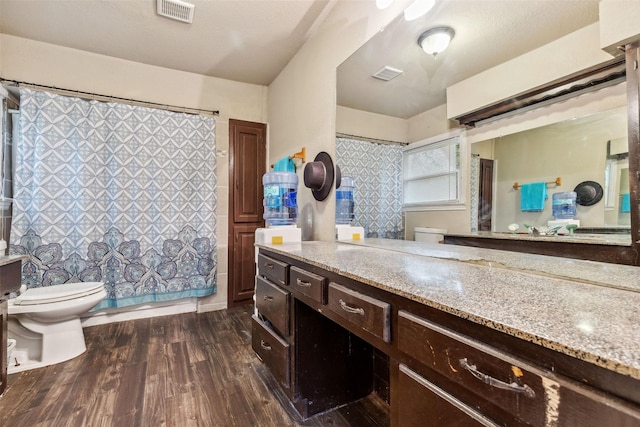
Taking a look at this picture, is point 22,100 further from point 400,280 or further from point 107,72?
point 400,280

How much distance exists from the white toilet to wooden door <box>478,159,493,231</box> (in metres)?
2.47

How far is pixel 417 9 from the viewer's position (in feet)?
4.71

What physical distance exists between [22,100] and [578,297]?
11.2ft

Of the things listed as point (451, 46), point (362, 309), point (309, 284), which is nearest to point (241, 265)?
point (309, 284)

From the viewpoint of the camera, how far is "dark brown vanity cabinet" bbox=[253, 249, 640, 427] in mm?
418

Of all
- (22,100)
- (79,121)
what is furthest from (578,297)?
(22,100)

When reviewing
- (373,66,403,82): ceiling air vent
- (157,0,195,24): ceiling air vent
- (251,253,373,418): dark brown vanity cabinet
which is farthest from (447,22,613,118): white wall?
(157,0,195,24): ceiling air vent

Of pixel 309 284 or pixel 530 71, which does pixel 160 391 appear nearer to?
pixel 309 284

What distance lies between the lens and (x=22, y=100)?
224cm

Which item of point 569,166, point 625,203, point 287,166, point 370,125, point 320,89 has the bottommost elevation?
point 625,203

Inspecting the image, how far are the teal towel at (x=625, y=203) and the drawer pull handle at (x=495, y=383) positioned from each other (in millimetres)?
651

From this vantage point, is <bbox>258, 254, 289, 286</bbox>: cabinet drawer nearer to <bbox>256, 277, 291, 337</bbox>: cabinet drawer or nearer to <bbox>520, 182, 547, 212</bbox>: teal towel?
<bbox>256, 277, 291, 337</bbox>: cabinet drawer

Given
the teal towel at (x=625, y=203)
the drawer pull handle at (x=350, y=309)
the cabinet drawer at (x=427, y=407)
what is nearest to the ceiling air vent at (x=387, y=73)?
the teal towel at (x=625, y=203)

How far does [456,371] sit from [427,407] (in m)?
0.14
